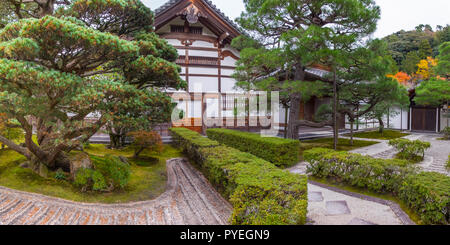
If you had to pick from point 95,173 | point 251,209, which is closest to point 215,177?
point 251,209

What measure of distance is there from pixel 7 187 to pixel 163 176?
3395 millimetres

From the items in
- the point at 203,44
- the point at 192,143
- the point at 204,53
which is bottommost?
the point at 192,143

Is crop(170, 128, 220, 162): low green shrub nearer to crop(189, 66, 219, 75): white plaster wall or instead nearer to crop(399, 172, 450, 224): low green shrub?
crop(189, 66, 219, 75): white plaster wall

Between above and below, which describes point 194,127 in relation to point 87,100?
below

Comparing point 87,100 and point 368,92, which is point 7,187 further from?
point 368,92

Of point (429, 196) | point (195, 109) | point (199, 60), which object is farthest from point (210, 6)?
point (429, 196)

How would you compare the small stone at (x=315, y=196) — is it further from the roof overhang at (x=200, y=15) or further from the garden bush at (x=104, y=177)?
the roof overhang at (x=200, y=15)

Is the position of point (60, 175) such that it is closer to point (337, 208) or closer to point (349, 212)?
point (337, 208)

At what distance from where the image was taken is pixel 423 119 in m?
19.1

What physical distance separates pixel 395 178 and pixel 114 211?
18.6ft

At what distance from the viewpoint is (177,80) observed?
5805mm

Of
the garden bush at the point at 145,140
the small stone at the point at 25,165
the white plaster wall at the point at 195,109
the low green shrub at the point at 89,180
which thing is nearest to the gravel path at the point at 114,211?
the low green shrub at the point at 89,180

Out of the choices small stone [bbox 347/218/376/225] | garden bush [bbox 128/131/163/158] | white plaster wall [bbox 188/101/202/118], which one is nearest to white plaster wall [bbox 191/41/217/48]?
white plaster wall [bbox 188/101/202/118]

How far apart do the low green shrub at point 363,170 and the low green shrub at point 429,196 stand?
52 cm
